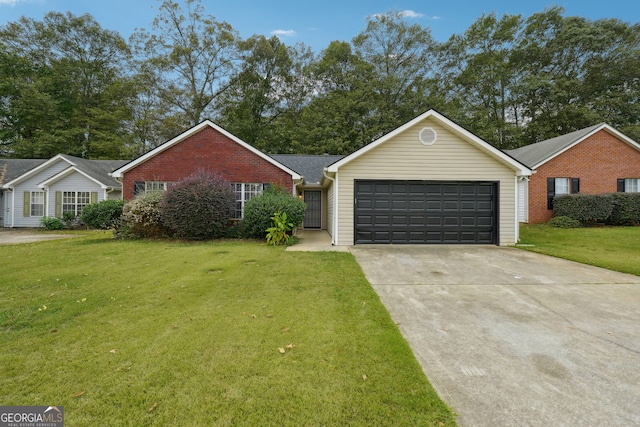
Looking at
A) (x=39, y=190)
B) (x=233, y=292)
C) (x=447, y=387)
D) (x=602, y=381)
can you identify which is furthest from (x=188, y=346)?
(x=39, y=190)

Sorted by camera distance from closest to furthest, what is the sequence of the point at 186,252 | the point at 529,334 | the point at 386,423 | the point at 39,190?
the point at 386,423
the point at 529,334
the point at 186,252
the point at 39,190

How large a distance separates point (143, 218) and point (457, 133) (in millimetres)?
11902

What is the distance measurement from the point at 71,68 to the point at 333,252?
33217mm

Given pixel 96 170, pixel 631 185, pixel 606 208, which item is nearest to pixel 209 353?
pixel 606 208

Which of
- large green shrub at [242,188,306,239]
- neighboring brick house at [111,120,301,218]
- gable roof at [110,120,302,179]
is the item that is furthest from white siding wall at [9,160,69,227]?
large green shrub at [242,188,306,239]

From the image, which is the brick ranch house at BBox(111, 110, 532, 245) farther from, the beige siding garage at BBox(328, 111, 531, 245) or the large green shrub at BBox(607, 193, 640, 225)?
the large green shrub at BBox(607, 193, 640, 225)

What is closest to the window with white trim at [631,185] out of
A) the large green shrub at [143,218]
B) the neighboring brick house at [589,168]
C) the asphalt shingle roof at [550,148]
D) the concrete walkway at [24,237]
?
the neighboring brick house at [589,168]

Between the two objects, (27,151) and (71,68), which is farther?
(71,68)

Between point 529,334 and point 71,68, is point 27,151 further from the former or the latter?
point 529,334

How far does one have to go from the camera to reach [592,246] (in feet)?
31.0

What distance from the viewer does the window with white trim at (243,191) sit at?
1295 centimetres

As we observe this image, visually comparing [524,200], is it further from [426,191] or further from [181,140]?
[181,140]

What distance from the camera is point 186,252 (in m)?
8.55

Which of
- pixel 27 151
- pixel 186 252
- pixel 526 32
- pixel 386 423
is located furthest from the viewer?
pixel 526 32
